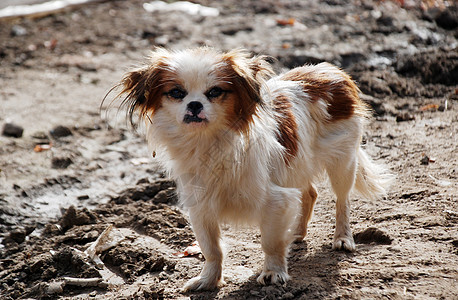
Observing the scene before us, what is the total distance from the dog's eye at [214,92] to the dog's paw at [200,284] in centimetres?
135

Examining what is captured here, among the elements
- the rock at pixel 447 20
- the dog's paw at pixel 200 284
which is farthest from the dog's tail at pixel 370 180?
the rock at pixel 447 20

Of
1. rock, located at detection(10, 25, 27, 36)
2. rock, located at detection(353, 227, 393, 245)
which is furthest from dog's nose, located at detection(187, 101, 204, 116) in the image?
rock, located at detection(10, 25, 27, 36)

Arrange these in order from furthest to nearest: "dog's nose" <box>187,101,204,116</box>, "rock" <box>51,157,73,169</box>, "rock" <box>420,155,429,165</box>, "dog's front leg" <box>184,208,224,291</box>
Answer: "rock" <box>51,157,73,169</box> < "rock" <box>420,155,429,165</box> < "dog's front leg" <box>184,208,224,291</box> < "dog's nose" <box>187,101,204,116</box>

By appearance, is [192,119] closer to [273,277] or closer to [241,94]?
[241,94]

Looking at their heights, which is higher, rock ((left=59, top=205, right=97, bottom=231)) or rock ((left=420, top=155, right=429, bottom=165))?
rock ((left=420, top=155, right=429, bottom=165))

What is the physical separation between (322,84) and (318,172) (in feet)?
2.38

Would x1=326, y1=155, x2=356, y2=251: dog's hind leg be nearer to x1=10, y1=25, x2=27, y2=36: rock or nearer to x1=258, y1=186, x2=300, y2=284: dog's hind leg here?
x1=258, y1=186, x2=300, y2=284: dog's hind leg

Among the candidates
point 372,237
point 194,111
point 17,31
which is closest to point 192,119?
point 194,111

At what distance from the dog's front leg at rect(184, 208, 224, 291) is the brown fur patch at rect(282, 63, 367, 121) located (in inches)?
52.5

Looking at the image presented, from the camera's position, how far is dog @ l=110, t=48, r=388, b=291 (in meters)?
3.79

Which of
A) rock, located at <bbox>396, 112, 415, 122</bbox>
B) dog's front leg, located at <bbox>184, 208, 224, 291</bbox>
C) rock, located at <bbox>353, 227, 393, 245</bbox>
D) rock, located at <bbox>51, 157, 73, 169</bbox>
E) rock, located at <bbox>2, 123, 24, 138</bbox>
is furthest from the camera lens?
rock, located at <bbox>2, 123, 24, 138</bbox>

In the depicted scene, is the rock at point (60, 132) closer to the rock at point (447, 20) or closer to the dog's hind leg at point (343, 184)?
the dog's hind leg at point (343, 184)

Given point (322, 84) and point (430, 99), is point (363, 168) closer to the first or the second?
point (322, 84)

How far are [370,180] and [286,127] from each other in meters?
1.17
